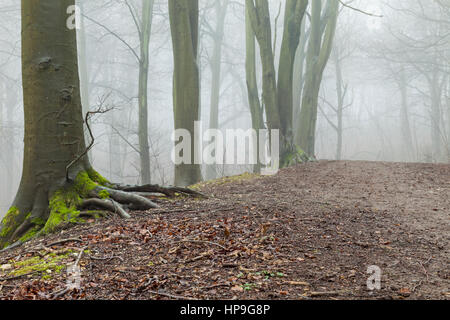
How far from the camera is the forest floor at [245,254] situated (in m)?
2.38

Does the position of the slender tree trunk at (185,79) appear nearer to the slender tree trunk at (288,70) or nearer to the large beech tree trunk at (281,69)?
the large beech tree trunk at (281,69)

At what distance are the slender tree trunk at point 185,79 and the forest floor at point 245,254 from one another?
112 inches

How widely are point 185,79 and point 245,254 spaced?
18.4 feet

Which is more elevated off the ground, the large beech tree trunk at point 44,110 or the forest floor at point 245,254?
the large beech tree trunk at point 44,110

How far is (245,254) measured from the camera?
291 cm

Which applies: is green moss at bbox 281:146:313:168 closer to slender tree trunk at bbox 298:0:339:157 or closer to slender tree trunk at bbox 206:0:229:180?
slender tree trunk at bbox 298:0:339:157

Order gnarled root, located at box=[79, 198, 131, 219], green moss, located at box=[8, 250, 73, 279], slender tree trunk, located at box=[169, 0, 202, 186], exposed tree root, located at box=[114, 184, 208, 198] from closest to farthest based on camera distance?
green moss, located at box=[8, 250, 73, 279]
gnarled root, located at box=[79, 198, 131, 219]
exposed tree root, located at box=[114, 184, 208, 198]
slender tree trunk, located at box=[169, 0, 202, 186]

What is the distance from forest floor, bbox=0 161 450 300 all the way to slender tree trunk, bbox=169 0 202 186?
284 cm

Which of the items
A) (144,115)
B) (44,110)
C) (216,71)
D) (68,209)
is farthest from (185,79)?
(216,71)

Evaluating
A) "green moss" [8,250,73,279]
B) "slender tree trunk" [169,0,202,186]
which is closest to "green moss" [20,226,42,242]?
"green moss" [8,250,73,279]

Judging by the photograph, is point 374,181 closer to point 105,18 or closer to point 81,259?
point 81,259

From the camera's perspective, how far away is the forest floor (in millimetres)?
2384

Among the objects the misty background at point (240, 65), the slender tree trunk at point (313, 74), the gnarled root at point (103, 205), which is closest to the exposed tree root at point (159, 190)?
the gnarled root at point (103, 205)

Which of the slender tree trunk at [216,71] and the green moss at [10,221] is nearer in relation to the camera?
the green moss at [10,221]
